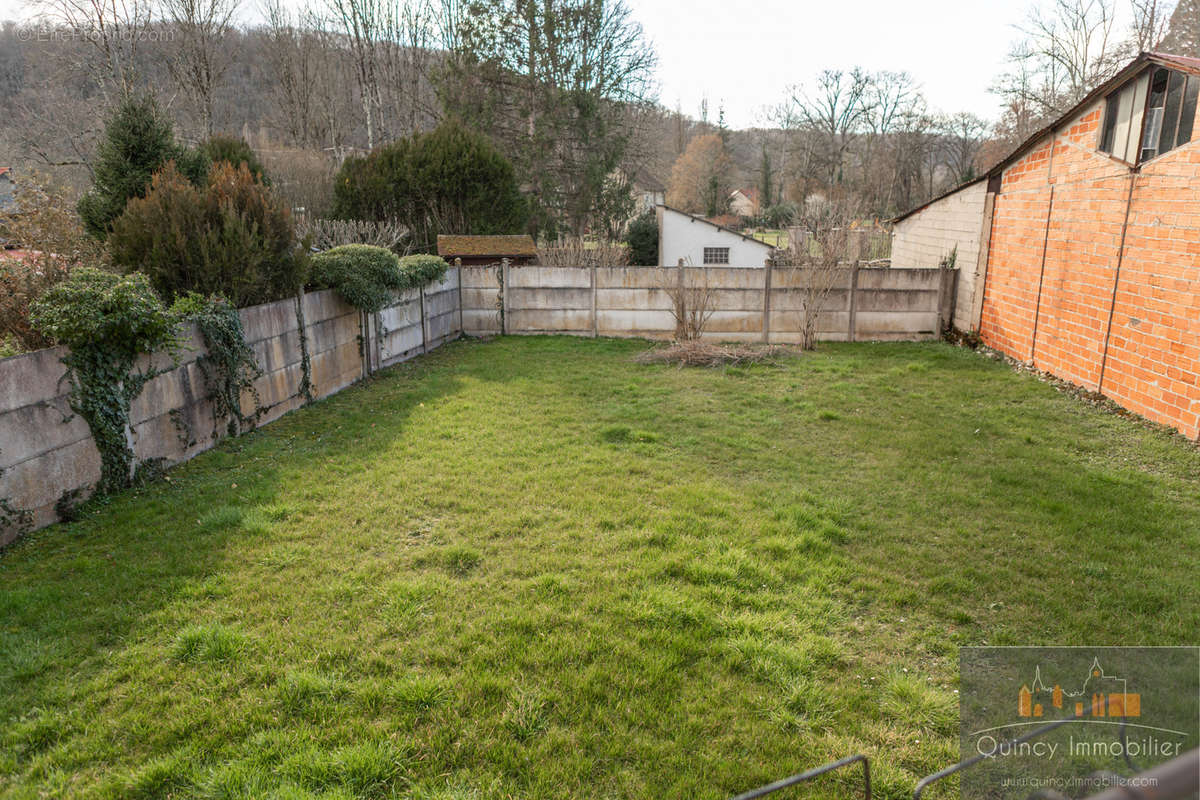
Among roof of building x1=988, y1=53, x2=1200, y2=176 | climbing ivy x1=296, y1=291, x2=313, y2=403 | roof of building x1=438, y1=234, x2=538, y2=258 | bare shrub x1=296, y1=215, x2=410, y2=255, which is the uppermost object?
roof of building x1=988, y1=53, x2=1200, y2=176

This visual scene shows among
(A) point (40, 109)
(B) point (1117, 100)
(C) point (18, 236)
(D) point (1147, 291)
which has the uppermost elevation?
(A) point (40, 109)

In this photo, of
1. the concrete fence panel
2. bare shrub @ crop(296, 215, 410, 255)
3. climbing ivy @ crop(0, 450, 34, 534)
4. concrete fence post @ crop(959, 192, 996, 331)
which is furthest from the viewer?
bare shrub @ crop(296, 215, 410, 255)

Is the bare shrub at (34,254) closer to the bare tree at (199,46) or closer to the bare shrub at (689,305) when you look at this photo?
the bare shrub at (689,305)

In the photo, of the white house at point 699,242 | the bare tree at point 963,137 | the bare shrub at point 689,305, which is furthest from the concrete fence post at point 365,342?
the bare tree at point 963,137

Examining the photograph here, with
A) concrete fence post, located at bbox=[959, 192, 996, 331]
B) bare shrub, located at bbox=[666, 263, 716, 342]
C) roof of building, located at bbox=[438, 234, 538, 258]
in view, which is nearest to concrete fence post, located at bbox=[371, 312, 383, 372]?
bare shrub, located at bbox=[666, 263, 716, 342]

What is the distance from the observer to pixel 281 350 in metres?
8.09

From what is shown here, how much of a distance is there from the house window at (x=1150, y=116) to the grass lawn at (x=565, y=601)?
329 centimetres

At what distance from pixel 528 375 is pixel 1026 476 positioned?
6554 mm

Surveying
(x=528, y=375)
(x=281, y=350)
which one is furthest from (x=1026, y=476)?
(x=281, y=350)

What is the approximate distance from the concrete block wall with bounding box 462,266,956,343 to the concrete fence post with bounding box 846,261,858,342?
0.06 ft

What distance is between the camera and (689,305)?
12633 mm

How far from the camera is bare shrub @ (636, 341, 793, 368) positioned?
11.3 metres

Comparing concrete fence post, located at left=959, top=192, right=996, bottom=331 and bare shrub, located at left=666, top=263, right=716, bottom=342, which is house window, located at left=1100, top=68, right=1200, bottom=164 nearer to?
concrete fence post, located at left=959, top=192, right=996, bottom=331

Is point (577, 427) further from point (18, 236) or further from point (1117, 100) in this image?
point (1117, 100)
